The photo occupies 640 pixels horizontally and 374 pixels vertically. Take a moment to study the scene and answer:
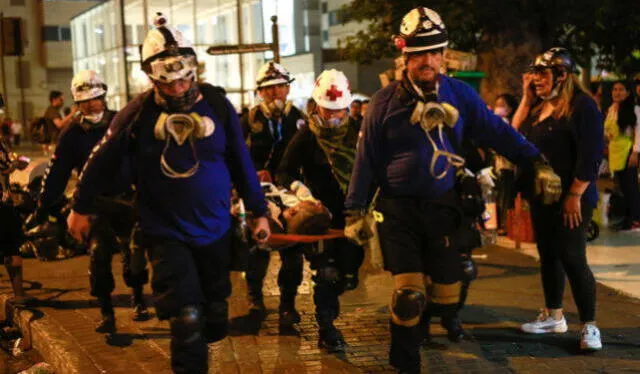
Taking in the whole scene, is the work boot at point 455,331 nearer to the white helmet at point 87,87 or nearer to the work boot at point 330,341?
the work boot at point 330,341

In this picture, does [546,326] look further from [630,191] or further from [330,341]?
[630,191]

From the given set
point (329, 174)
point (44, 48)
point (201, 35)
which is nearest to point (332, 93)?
point (329, 174)

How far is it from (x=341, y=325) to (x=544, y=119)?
220 cm

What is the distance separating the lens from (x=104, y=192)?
6.34 m

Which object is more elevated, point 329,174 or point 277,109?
point 277,109

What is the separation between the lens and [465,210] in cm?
503

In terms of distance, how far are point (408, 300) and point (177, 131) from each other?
63.7 inches

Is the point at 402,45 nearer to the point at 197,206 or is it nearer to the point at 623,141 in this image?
the point at 197,206

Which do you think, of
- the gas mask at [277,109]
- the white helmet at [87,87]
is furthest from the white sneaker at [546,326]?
the white helmet at [87,87]

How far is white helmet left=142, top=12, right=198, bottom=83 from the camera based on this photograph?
15.2 feet

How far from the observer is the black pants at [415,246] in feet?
16.0

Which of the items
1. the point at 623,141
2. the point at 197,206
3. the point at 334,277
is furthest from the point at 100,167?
the point at 623,141

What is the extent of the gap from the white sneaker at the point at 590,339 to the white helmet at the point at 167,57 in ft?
10.3

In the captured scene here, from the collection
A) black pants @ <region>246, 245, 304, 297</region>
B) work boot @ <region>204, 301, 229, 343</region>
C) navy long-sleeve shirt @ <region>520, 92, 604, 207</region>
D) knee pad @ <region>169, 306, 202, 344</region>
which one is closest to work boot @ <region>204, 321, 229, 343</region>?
work boot @ <region>204, 301, 229, 343</region>
